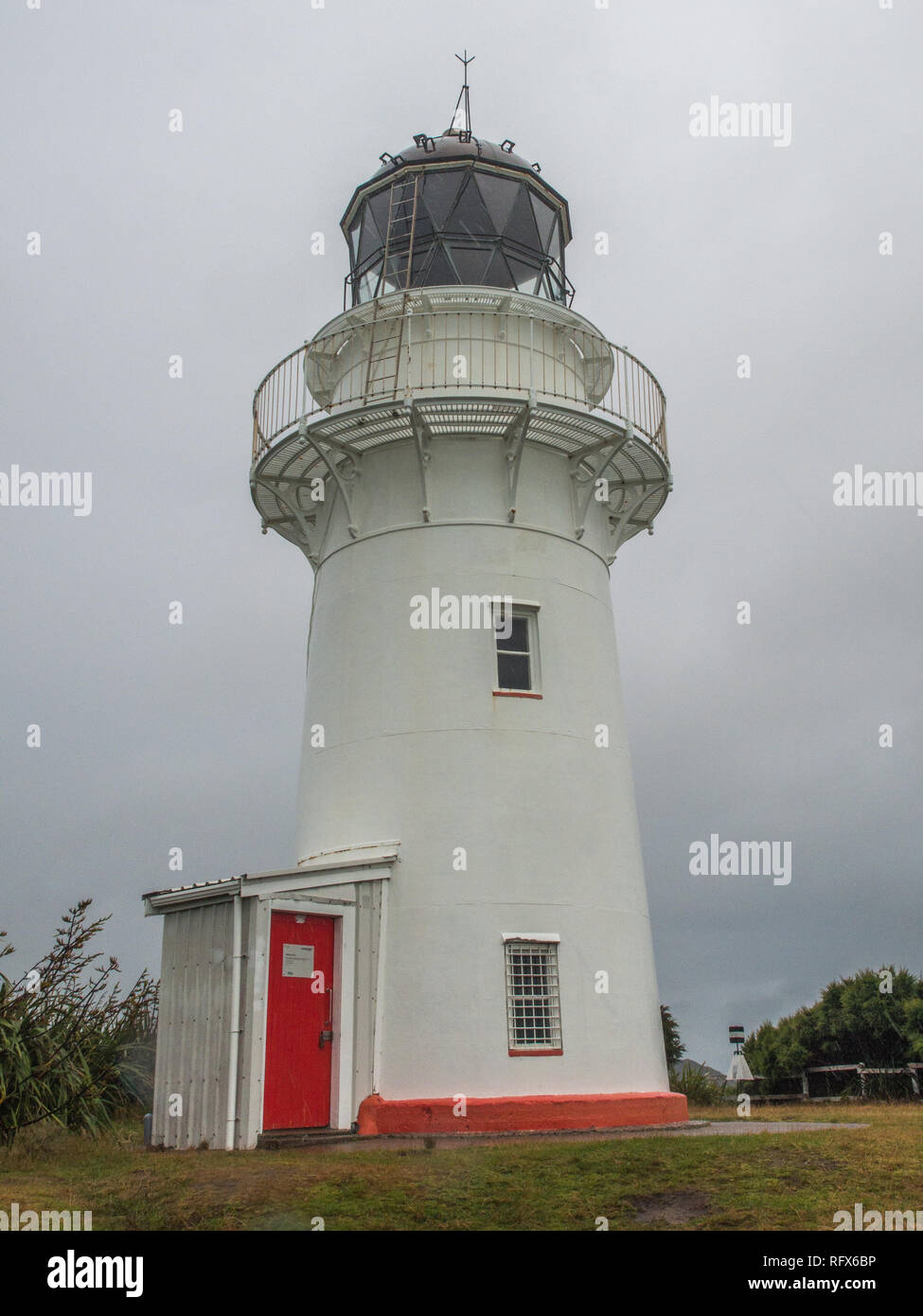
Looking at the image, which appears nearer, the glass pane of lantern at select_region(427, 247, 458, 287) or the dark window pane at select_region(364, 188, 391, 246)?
the glass pane of lantern at select_region(427, 247, 458, 287)

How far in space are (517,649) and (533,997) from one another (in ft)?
16.5

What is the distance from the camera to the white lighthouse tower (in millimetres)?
16109

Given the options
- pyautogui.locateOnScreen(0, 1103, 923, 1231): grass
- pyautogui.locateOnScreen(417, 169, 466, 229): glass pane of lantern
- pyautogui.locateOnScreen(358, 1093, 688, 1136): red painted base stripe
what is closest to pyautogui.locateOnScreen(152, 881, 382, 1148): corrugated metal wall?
pyautogui.locateOnScreen(358, 1093, 688, 1136): red painted base stripe

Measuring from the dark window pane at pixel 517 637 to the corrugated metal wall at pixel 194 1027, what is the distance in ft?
18.1

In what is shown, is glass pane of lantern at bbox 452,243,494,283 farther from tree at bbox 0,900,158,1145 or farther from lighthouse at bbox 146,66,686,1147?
tree at bbox 0,900,158,1145

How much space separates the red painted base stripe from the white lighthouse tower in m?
0.04

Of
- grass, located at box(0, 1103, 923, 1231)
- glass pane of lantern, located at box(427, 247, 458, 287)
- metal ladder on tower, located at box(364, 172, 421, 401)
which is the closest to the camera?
grass, located at box(0, 1103, 923, 1231)

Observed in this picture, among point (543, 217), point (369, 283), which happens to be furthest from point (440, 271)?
point (543, 217)

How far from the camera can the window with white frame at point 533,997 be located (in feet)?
52.8

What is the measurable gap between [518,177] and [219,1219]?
1686 centimetres

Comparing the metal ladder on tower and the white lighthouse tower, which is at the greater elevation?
the metal ladder on tower

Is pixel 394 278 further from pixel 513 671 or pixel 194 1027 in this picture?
pixel 194 1027
